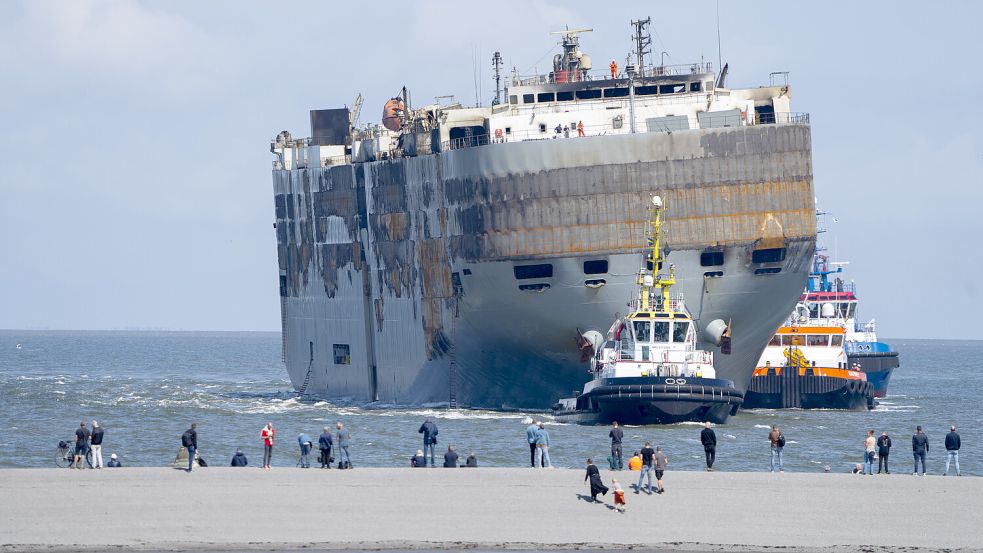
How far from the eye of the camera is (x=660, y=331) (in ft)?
222

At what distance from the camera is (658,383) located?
65688 mm

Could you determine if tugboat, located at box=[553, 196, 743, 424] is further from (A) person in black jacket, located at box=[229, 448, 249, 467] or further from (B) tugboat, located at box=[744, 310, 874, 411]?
(B) tugboat, located at box=[744, 310, 874, 411]

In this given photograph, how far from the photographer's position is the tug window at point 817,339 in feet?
313

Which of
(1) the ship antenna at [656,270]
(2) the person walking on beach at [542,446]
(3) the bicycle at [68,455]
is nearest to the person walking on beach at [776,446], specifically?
(2) the person walking on beach at [542,446]

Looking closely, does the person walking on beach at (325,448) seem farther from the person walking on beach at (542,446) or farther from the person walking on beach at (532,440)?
the person walking on beach at (542,446)

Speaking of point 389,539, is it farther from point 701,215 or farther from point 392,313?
point 392,313

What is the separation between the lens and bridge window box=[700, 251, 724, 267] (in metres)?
73.0

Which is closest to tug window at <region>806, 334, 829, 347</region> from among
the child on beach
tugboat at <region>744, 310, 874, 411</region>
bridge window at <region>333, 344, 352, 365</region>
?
tugboat at <region>744, 310, 874, 411</region>

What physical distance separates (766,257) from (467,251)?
12305 mm

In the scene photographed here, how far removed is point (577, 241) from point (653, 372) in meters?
8.24

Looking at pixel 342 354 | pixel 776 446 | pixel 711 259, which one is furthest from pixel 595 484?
pixel 342 354

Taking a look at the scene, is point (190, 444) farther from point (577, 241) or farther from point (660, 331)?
point (577, 241)

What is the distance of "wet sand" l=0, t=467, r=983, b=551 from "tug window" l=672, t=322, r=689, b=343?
66.2 feet

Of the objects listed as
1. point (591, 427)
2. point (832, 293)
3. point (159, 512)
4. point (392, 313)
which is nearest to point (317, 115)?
point (392, 313)
